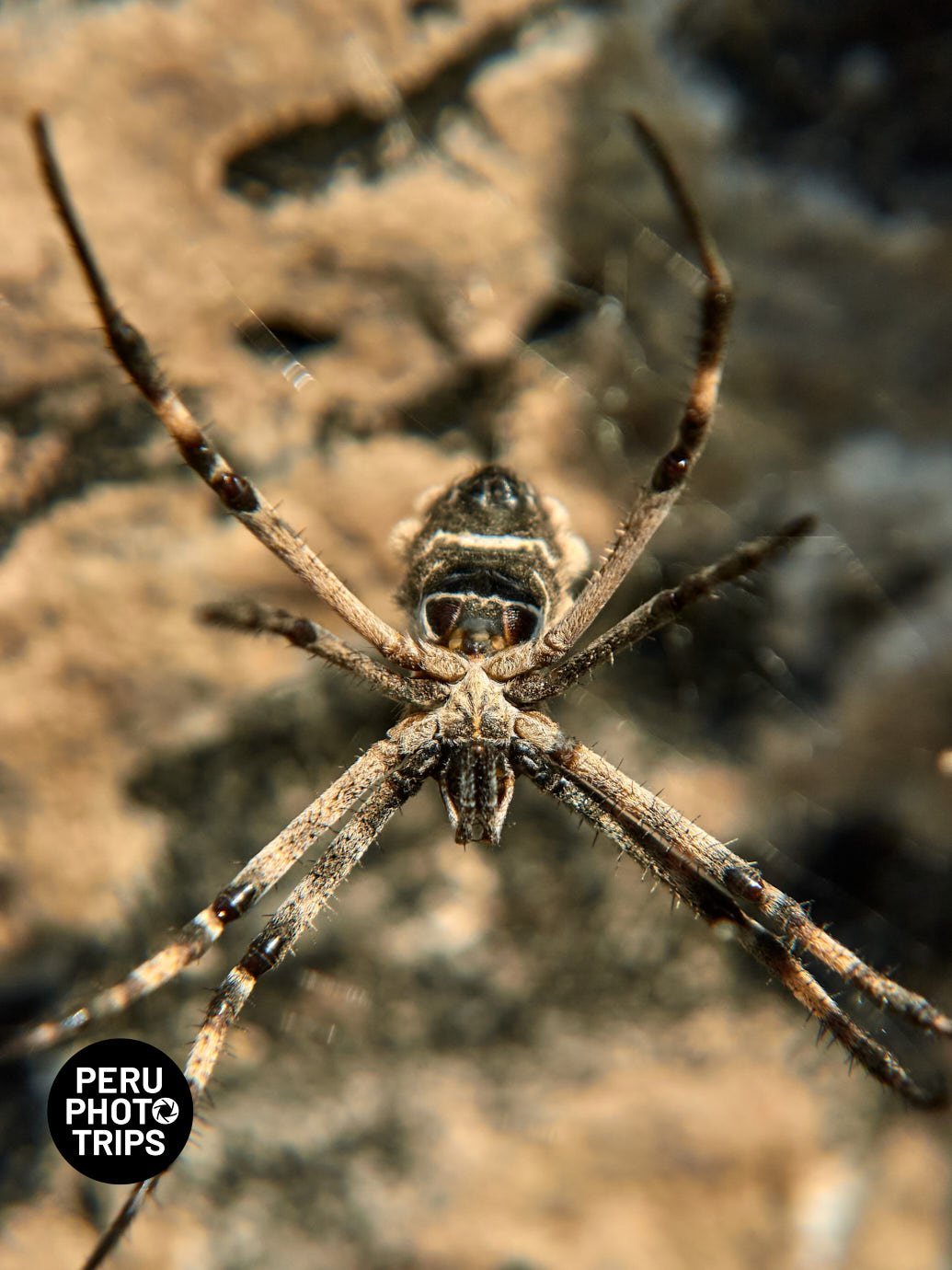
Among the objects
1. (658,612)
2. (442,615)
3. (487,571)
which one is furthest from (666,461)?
(442,615)

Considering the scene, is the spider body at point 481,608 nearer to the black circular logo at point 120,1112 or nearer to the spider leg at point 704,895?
the spider leg at point 704,895

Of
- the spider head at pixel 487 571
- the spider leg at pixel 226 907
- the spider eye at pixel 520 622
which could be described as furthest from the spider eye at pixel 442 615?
the spider leg at pixel 226 907

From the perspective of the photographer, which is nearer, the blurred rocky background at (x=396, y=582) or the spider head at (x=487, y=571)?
the spider head at (x=487, y=571)

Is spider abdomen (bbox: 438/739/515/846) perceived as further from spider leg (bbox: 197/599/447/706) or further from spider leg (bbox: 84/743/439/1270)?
spider leg (bbox: 197/599/447/706)

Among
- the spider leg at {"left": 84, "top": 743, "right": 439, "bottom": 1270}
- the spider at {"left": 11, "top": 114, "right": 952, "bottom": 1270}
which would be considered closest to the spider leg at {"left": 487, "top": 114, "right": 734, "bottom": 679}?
the spider at {"left": 11, "top": 114, "right": 952, "bottom": 1270}

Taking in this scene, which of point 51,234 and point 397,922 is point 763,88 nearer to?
point 51,234
